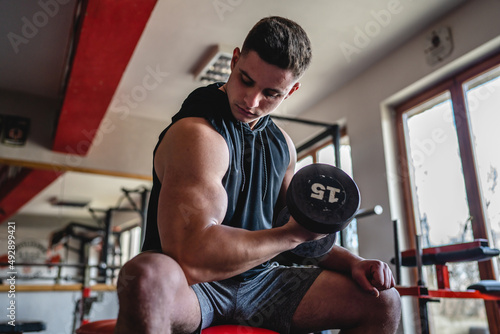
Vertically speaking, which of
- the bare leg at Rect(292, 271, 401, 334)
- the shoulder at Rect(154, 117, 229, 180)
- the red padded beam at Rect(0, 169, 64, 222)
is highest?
the red padded beam at Rect(0, 169, 64, 222)

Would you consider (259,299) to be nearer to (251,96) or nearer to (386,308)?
(386,308)

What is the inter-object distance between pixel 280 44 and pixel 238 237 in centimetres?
59

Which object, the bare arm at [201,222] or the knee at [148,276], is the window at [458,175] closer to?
the bare arm at [201,222]

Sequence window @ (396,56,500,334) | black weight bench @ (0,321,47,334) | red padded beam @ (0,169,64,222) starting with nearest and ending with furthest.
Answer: black weight bench @ (0,321,47,334), window @ (396,56,500,334), red padded beam @ (0,169,64,222)

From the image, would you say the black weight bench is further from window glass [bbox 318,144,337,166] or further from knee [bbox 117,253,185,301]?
window glass [bbox 318,144,337,166]

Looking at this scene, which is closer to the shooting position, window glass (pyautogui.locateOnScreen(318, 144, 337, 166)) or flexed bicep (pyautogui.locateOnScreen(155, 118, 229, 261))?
flexed bicep (pyautogui.locateOnScreen(155, 118, 229, 261))

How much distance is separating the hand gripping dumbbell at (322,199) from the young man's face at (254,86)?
1.02 ft

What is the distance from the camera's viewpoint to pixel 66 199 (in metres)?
8.61

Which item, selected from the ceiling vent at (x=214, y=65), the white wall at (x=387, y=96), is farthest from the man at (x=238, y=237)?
the ceiling vent at (x=214, y=65)

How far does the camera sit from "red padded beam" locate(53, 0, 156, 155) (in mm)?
2762

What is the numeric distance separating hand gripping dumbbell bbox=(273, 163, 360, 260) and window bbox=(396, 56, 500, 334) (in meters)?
2.60

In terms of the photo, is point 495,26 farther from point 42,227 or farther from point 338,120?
point 42,227

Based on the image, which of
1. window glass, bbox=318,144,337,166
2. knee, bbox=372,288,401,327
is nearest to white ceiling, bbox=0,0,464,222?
window glass, bbox=318,144,337,166

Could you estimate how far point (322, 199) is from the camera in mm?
989
